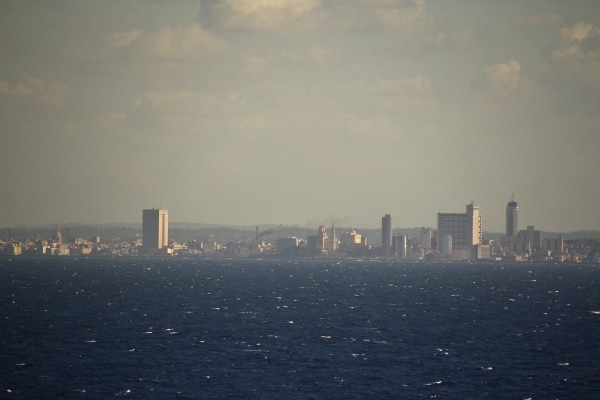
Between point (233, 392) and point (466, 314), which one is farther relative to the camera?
point (466, 314)

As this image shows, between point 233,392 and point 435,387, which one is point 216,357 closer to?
point 233,392

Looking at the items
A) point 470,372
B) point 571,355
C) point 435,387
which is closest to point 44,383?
point 435,387

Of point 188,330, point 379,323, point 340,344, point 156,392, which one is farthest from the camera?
point 379,323

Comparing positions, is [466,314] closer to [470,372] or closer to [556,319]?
[556,319]

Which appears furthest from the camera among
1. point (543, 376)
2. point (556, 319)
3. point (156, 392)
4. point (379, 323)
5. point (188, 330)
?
point (556, 319)

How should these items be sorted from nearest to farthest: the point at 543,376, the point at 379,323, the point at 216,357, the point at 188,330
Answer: the point at 543,376 → the point at 216,357 → the point at 188,330 → the point at 379,323

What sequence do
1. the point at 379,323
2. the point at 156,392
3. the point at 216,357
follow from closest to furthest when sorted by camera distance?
the point at 156,392 < the point at 216,357 < the point at 379,323

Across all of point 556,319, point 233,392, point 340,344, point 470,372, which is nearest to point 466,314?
point 556,319

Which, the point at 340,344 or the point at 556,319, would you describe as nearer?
the point at 340,344
